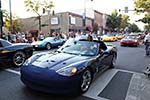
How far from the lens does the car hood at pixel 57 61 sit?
4.67m

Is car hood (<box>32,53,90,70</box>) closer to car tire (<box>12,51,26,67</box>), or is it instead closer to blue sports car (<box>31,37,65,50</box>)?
car tire (<box>12,51,26,67</box>)

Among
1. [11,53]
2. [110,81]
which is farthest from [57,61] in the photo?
[11,53]

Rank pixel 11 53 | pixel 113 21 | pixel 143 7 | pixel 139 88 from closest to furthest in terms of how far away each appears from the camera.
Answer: pixel 139 88, pixel 11 53, pixel 143 7, pixel 113 21

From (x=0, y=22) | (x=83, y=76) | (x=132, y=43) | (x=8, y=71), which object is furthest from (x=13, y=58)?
(x=132, y=43)

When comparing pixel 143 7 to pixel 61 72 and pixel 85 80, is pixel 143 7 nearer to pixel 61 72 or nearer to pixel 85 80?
pixel 85 80

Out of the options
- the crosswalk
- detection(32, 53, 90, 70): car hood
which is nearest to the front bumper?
detection(32, 53, 90, 70): car hood

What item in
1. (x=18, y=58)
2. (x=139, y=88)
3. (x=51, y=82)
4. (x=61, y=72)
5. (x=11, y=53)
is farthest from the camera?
(x=18, y=58)

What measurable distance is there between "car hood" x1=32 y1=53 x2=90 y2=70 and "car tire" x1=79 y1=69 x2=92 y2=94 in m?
0.32

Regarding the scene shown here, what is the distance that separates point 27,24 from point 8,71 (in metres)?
45.6

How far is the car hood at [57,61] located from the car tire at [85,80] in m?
0.32

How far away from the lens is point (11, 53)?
25.2 ft

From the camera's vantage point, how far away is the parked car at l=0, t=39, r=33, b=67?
293 inches

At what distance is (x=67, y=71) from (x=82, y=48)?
1.74 m

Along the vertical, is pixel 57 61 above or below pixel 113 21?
below
